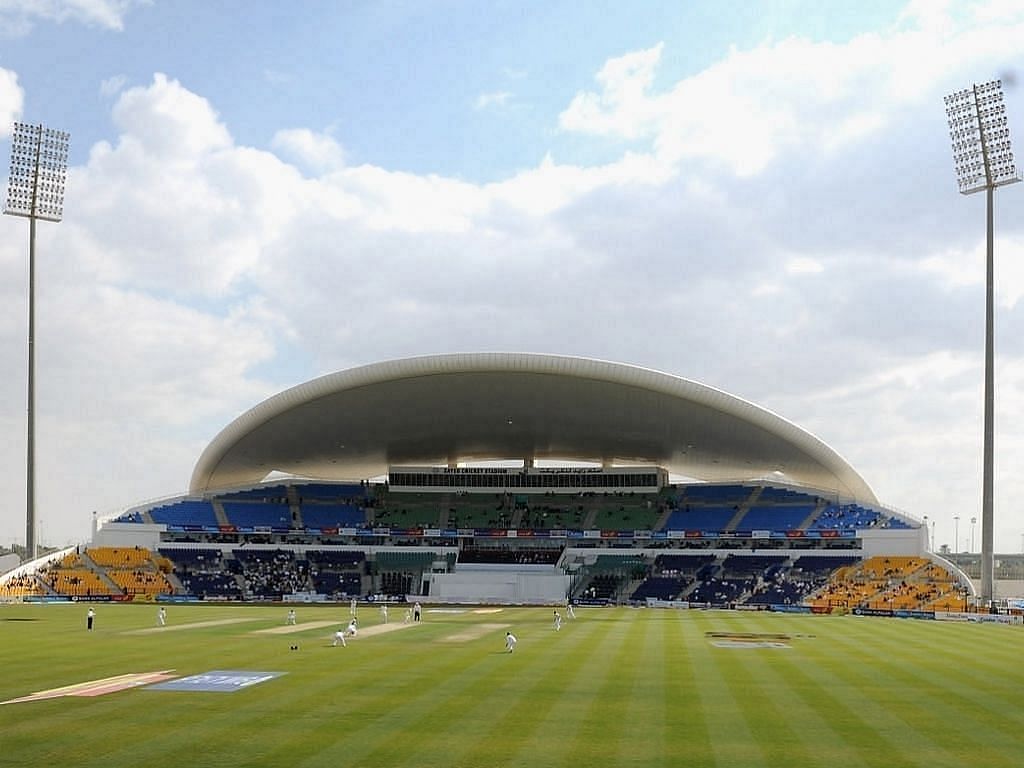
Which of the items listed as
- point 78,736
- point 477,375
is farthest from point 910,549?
point 78,736

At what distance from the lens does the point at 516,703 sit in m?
22.8

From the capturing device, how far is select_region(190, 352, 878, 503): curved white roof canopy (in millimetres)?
71688

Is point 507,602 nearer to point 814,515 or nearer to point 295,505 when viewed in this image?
point 295,505

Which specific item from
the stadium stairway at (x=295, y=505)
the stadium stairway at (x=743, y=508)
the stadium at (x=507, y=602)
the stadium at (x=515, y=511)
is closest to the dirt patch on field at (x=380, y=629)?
the stadium at (x=507, y=602)

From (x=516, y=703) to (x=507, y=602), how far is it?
57165 mm

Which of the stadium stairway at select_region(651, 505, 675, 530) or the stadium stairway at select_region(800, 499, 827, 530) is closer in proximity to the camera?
the stadium stairway at select_region(800, 499, 827, 530)

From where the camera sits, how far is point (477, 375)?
72.4 meters

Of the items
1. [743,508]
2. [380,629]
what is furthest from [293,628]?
[743,508]

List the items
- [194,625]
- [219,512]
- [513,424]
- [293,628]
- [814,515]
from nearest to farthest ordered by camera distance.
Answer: [293,628]
[194,625]
[513,424]
[814,515]
[219,512]

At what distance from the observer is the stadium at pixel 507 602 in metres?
19.3

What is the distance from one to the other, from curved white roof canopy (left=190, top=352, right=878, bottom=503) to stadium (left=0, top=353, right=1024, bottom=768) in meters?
0.33

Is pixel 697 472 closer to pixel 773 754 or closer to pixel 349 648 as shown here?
pixel 349 648

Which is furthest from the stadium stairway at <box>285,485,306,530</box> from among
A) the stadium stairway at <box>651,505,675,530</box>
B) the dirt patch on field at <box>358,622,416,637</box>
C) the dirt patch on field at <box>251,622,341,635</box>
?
the dirt patch on field at <box>358,622,416,637</box>

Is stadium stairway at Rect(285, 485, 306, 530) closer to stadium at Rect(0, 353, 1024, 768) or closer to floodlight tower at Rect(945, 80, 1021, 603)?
stadium at Rect(0, 353, 1024, 768)
